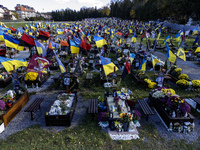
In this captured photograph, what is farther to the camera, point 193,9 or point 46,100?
point 193,9

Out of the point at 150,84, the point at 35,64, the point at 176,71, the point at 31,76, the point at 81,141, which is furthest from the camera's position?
the point at 176,71

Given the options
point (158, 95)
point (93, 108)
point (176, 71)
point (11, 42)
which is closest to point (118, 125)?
point (93, 108)

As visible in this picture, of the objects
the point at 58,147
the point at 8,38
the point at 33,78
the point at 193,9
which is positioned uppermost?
the point at 193,9

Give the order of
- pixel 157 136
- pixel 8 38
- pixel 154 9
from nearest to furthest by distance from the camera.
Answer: pixel 157 136 → pixel 8 38 → pixel 154 9

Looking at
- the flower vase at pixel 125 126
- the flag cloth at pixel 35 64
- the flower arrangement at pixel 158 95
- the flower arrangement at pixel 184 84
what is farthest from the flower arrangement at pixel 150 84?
the flag cloth at pixel 35 64

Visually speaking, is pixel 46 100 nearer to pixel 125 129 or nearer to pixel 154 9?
pixel 125 129

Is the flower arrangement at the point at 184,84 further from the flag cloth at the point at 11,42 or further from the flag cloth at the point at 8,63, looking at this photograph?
the flag cloth at the point at 11,42

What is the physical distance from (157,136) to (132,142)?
152 cm

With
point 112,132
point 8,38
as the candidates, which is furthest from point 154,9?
point 112,132

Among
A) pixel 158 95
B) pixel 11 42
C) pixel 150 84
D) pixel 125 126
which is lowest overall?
pixel 125 126

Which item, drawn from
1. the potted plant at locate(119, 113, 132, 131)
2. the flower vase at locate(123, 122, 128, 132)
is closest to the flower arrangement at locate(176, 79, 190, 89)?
the potted plant at locate(119, 113, 132, 131)

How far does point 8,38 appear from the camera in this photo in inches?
622

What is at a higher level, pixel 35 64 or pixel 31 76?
pixel 35 64

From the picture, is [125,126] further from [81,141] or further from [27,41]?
[27,41]
